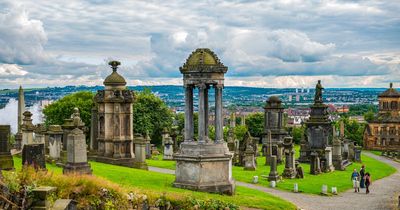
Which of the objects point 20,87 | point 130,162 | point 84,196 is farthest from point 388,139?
point 84,196

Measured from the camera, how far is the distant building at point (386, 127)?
3398 inches

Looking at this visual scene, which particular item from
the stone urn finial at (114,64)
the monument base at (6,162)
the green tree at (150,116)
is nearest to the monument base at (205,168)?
the monument base at (6,162)

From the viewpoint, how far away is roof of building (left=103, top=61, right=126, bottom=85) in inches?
1119

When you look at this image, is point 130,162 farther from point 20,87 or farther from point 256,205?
point 20,87

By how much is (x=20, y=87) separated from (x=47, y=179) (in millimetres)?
41325

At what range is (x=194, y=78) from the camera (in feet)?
64.7

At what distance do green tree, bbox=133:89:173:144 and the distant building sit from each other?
4064 centimetres

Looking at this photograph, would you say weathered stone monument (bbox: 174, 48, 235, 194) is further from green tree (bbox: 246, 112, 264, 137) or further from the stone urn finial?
green tree (bbox: 246, 112, 264, 137)

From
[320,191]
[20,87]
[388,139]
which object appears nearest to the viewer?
[320,191]

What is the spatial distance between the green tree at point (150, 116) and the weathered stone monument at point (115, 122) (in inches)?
1191

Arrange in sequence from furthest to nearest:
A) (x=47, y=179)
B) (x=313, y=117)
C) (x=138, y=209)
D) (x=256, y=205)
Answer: (x=313, y=117) → (x=256, y=205) → (x=138, y=209) → (x=47, y=179)

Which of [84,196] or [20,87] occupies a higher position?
[20,87]

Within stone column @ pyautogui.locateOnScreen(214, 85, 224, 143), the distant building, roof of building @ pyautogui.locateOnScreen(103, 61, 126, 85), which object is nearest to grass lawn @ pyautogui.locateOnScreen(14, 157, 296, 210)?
stone column @ pyautogui.locateOnScreen(214, 85, 224, 143)

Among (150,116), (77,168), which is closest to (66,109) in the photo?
(150,116)
